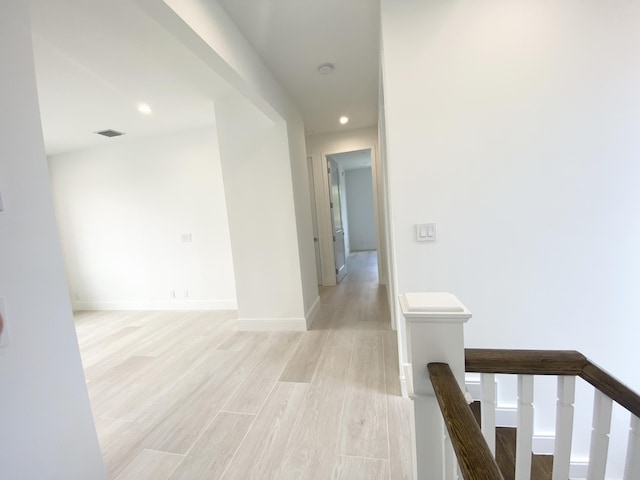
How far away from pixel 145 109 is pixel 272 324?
2.75 meters

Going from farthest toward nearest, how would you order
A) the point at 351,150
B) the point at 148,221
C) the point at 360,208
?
the point at 360,208, the point at 351,150, the point at 148,221

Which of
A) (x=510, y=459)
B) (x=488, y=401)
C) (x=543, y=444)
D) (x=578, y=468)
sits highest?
(x=488, y=401)

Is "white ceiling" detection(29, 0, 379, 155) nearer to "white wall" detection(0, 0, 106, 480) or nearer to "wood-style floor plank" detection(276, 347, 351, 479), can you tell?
"white wall" detection(0, 0, 106, 480)

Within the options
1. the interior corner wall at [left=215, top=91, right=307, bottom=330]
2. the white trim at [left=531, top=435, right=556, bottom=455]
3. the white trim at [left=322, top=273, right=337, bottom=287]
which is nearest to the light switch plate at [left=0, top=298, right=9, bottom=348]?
the interior corner wall at [left=215, top=91, right=307, bottom=330]

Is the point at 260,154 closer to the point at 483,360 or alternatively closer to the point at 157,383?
the point at 157,383

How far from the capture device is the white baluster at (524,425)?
0.90m

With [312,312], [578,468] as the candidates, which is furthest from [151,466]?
[578,468]

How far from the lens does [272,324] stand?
10.4ft

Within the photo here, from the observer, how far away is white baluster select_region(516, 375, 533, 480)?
0.90 meters

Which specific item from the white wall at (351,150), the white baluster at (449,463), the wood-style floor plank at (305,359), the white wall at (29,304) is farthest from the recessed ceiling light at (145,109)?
the white baluster at (449,463)

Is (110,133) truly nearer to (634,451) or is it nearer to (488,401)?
(488,401)

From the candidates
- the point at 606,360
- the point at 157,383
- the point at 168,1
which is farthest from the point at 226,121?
the point at 606,360

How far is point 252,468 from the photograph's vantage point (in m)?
1.44

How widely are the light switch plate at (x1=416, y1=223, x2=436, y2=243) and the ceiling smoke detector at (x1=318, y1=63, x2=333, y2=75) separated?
1.75m
